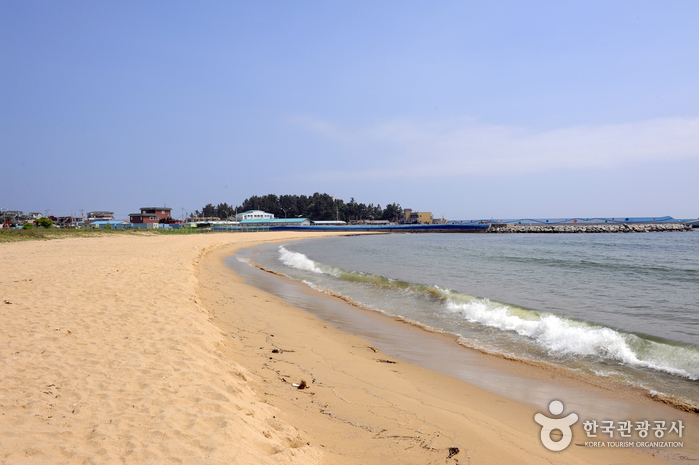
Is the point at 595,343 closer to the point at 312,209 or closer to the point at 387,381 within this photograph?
the point at 387,381

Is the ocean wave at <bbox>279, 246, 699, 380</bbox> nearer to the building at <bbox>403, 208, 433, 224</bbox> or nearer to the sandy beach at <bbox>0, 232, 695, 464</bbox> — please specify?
the sandy beach at <bbox>0, 232, 695, 464</bbox>

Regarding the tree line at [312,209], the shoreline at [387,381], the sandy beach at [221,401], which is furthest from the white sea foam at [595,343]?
the tree line at [312,209]

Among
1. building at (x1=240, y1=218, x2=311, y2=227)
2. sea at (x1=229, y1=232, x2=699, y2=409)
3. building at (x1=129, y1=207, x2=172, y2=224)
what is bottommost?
sea at (x1=229, y1=232, x2=699, y2=409)

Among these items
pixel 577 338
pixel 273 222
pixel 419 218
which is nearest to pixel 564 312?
pixel 577 338

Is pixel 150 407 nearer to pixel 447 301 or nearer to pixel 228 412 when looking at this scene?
pixel 228 412

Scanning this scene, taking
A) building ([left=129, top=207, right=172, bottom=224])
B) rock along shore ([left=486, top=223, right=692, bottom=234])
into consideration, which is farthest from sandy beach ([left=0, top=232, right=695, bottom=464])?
rock along shore ([left=486, top=223, right=692, bottom=234])

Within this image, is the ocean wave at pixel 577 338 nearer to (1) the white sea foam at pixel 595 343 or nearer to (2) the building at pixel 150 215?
(1) the white sea foam at pixel 595 343

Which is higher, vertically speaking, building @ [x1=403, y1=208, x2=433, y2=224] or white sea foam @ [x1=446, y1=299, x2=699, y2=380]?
building @ [x1=403, y1=208, x2=433, y2=224]

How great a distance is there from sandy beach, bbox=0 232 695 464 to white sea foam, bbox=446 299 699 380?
342 centimetres

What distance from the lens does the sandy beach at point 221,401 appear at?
3246mm

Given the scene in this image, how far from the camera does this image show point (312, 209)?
154 m

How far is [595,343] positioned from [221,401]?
7.58 meters

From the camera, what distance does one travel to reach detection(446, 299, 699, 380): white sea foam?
6.98 meters

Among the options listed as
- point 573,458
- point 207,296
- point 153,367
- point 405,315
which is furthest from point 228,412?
point 207,296
